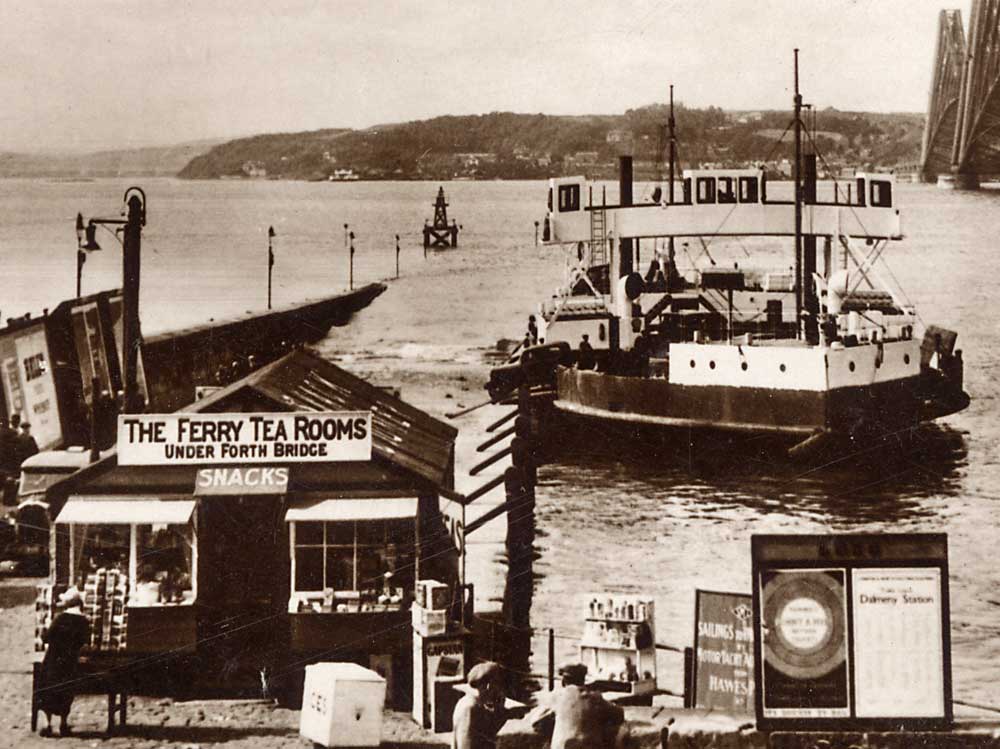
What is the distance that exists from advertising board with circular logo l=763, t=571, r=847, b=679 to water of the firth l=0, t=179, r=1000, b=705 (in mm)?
8147

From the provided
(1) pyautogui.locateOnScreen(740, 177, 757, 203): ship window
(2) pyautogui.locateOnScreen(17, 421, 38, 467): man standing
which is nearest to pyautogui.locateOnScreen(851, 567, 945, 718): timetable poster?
(2) pyautogui.locateOnScreen(17, 421, 38, 467): man standing

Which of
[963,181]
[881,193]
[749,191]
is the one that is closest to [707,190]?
[749,191]

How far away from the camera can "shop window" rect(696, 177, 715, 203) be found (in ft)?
145

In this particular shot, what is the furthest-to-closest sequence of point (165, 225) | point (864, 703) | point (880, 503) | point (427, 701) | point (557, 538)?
point (165, 225)
point (880, 503)
point (557, 538)
point (427, 701)
point (864, 703)

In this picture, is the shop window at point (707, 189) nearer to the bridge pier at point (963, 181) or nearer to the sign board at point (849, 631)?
the sign board at point (849, 631)

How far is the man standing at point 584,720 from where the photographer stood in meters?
9.88

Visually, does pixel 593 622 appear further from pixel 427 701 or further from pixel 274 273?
pixel 274 273

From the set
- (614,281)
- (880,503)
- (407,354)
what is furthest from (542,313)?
(407,354)

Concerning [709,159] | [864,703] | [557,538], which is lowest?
[557,538]

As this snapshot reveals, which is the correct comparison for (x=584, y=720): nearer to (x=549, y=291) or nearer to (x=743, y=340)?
(x=743, y=340)

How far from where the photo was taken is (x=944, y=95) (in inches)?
4793

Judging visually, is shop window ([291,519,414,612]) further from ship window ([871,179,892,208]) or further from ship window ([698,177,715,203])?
ship window ([698,177,715,203])

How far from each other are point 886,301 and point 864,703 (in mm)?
35704

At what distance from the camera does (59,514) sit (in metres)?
14.1
